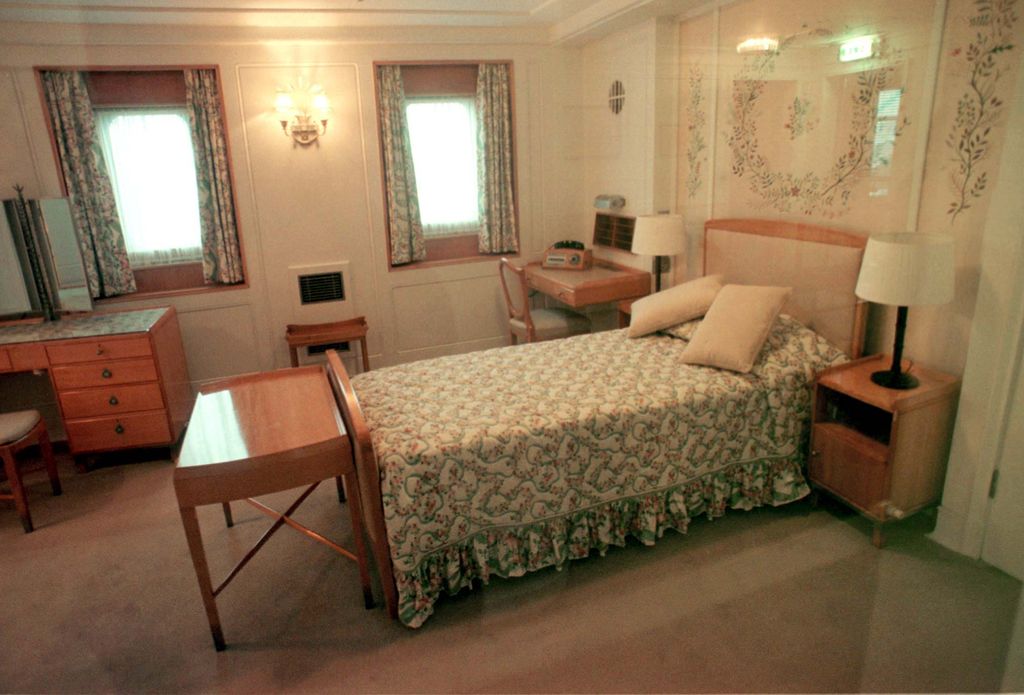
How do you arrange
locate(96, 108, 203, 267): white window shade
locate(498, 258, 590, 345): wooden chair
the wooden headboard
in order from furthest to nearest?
locate(498, 258, 590, 345): wooden chair → locate(96, 108, 203, 267): white window shade → the wooden headboard

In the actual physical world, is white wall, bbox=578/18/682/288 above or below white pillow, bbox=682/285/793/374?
above

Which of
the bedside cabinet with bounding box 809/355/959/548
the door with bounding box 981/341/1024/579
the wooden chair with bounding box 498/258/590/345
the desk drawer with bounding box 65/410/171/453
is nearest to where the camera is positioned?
the door with bounding box 981/341/1024/579

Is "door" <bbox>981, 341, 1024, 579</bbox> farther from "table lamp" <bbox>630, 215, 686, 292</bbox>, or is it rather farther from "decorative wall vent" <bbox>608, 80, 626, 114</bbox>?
"decorative wall vent" <bbox>608, 80, 626, 114</bbox>

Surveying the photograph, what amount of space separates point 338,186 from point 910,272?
2.95 meters

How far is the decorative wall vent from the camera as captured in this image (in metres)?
3.24

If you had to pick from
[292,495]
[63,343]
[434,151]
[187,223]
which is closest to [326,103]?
[434,151]

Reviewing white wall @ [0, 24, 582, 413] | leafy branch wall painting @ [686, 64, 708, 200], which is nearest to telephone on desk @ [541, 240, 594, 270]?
white wall @ [0, 24, 582, 413]

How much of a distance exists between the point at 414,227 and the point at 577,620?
265cm

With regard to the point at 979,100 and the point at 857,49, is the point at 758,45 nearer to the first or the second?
the point at 857,49

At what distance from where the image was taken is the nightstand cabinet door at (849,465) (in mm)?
2008

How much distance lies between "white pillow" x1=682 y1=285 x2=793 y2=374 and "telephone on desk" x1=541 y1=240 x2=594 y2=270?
4.32ft

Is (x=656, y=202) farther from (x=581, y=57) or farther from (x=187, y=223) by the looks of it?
(x=187, y=223)

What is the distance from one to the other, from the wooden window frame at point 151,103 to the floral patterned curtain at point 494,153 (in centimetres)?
141

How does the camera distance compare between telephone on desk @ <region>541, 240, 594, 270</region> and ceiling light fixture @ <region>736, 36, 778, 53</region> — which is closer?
ceiling light fixture @ <region>736, 36, 778, 53</region>
